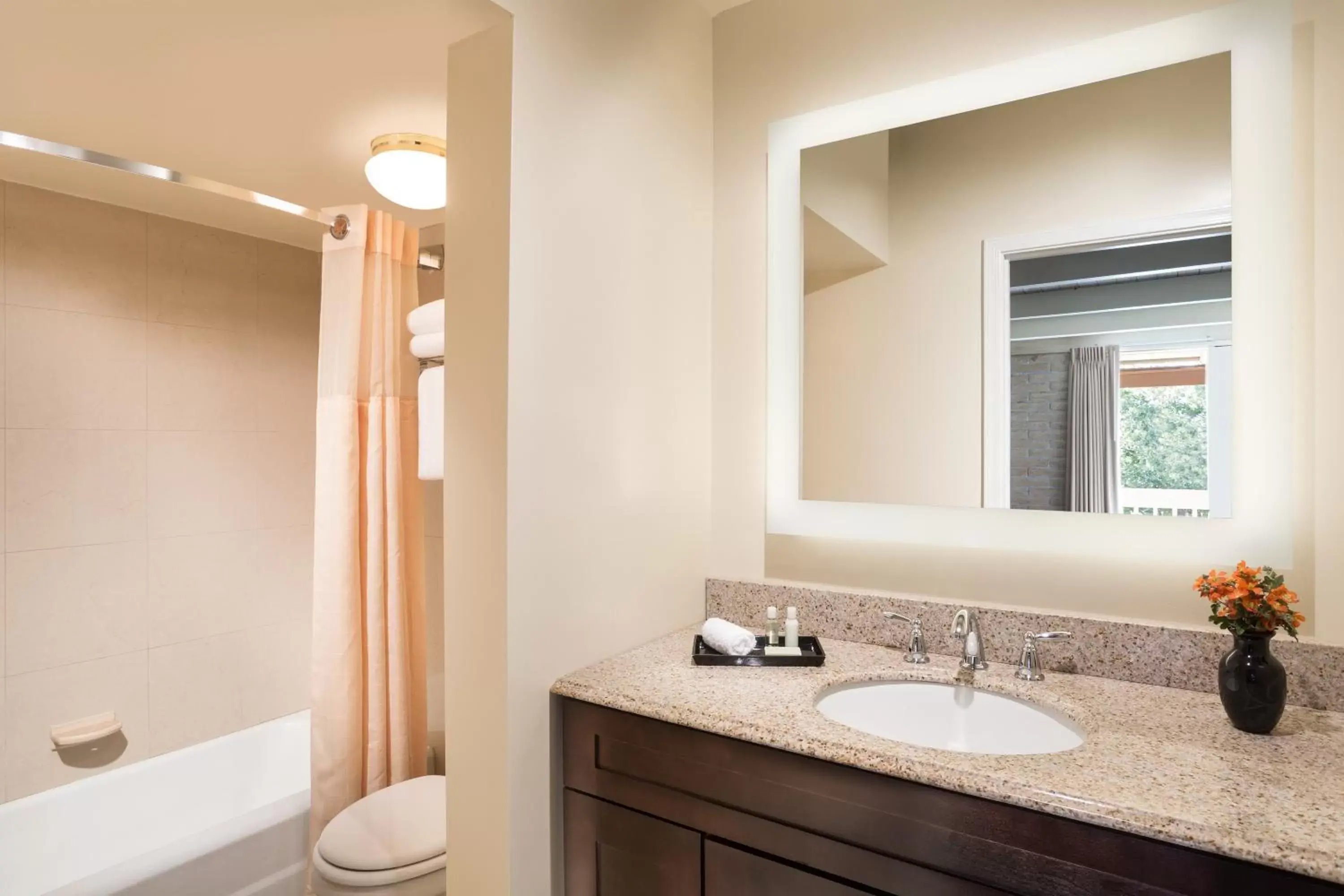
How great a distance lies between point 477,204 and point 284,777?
2622 millimetres

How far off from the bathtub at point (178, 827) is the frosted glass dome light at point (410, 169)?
6.13 feet

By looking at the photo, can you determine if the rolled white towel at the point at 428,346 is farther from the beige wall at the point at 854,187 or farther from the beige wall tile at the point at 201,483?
the beige wall tile at the point at 201,483

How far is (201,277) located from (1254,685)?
3379 millimetres

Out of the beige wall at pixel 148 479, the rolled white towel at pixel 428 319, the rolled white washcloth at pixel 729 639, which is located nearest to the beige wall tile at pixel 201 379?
the beige wall at pixel 148 479

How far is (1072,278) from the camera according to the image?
144 centimetres

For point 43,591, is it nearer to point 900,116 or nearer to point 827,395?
point 827,395

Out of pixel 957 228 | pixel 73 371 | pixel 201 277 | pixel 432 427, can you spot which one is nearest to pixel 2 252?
pixel 73 371

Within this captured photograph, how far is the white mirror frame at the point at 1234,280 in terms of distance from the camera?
127 cm

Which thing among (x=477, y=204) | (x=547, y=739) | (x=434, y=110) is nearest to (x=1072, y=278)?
(x=477, y=204)

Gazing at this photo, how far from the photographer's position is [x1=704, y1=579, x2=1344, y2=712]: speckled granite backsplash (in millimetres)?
1224

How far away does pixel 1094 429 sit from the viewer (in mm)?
1413

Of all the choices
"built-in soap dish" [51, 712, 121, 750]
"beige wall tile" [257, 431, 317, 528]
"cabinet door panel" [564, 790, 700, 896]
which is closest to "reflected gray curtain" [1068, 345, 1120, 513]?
"cabinet door panel" [564, 790, 700, 896]

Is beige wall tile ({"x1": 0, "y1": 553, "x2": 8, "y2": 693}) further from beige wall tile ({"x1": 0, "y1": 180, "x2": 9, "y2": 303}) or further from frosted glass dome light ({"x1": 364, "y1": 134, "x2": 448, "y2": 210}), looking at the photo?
frosted glass dome light ({"x1": 364, "y1": 134, "x2": 448, "y2": 210})

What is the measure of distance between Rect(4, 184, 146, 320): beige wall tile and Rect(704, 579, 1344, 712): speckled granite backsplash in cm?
244
